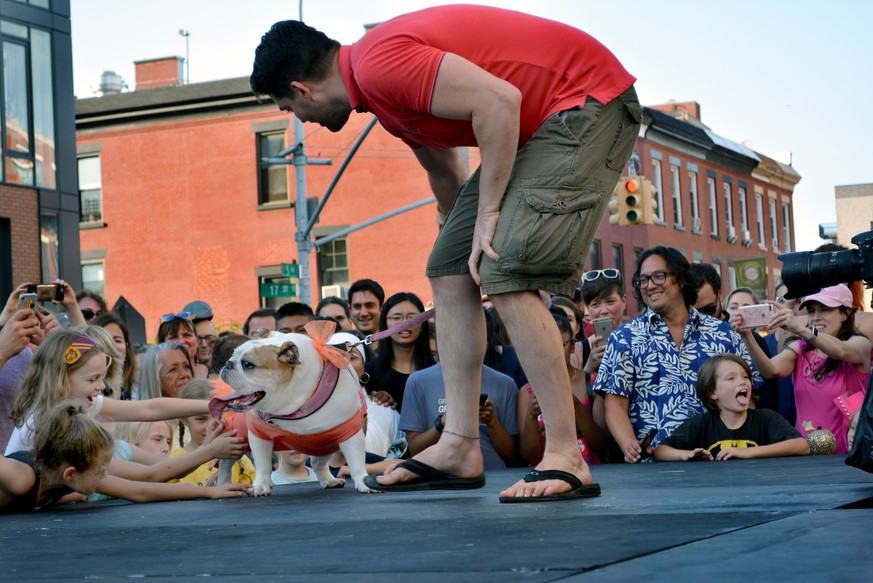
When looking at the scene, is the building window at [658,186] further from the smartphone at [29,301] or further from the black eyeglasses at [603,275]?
the smartphone at [29,301]

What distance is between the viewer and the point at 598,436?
7168mm

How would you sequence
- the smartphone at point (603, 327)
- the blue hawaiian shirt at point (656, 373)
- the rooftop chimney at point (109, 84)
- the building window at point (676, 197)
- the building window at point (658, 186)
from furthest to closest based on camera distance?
the building window at point (676, 197) → the building window at point (658, 186) → the rooftop chimney at point (109, 84) → the smartphone at point (603, 327) → the blue hawaiian shirt at point (656, 373)

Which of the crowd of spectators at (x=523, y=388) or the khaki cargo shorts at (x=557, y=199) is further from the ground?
the khaki cargo shorts at (x=557, y=199)

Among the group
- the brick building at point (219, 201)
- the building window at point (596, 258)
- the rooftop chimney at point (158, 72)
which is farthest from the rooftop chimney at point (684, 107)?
the rooftop chimney at point (158, 72)

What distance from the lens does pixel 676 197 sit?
134ft

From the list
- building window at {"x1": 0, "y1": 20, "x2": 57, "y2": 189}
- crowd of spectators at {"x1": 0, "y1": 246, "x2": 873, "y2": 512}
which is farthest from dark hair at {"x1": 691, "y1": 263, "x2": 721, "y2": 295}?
building window at {"x1": 0, "y1": 20, "x2": 57, "y2": 189}

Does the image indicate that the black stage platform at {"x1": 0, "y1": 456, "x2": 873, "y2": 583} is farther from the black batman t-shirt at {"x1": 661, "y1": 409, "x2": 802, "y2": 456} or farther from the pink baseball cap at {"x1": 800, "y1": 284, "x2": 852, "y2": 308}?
the pink baseball cap at {"x1": 800, "y1": 284, "x2": 852, "y2": 308}

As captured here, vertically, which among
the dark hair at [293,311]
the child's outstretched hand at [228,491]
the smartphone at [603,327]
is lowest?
the child's outstretched hand at [228,491]

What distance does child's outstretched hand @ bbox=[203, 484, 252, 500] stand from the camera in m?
5.20

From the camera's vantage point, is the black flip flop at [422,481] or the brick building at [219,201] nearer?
the black flip flop at [422,481]

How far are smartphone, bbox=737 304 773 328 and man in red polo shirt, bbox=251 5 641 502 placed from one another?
3020mm

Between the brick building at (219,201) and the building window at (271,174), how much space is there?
0.03 m

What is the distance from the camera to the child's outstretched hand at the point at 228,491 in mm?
5203

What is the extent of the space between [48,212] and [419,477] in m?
20.0
